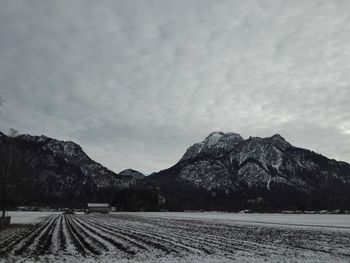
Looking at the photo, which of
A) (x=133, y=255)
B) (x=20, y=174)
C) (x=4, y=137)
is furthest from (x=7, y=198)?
(x=133, y=255)

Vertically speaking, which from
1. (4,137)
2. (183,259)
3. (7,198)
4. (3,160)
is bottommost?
(183,259)

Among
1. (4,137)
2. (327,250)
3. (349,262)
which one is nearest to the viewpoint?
(349,262)

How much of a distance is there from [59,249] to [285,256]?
1349cm

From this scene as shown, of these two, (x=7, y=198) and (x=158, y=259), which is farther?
(x=7, y=198)

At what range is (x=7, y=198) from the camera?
56.0 m

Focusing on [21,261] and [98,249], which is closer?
[21,261]

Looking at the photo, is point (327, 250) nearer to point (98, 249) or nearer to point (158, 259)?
point (158, 259)

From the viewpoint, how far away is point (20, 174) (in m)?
58.8

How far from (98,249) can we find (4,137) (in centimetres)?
4564

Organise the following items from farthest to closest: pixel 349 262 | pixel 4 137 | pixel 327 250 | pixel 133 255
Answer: pixel 4 137, pixel 327 250, pixel 133 255, pixel 349 262

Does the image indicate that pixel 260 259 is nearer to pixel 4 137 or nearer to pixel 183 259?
pixel 183 259

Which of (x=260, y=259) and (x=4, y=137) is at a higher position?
(x=4, y=137)

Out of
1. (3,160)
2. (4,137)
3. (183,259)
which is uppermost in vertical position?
(4,137)

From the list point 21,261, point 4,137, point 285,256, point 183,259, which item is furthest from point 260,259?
point 4,137
